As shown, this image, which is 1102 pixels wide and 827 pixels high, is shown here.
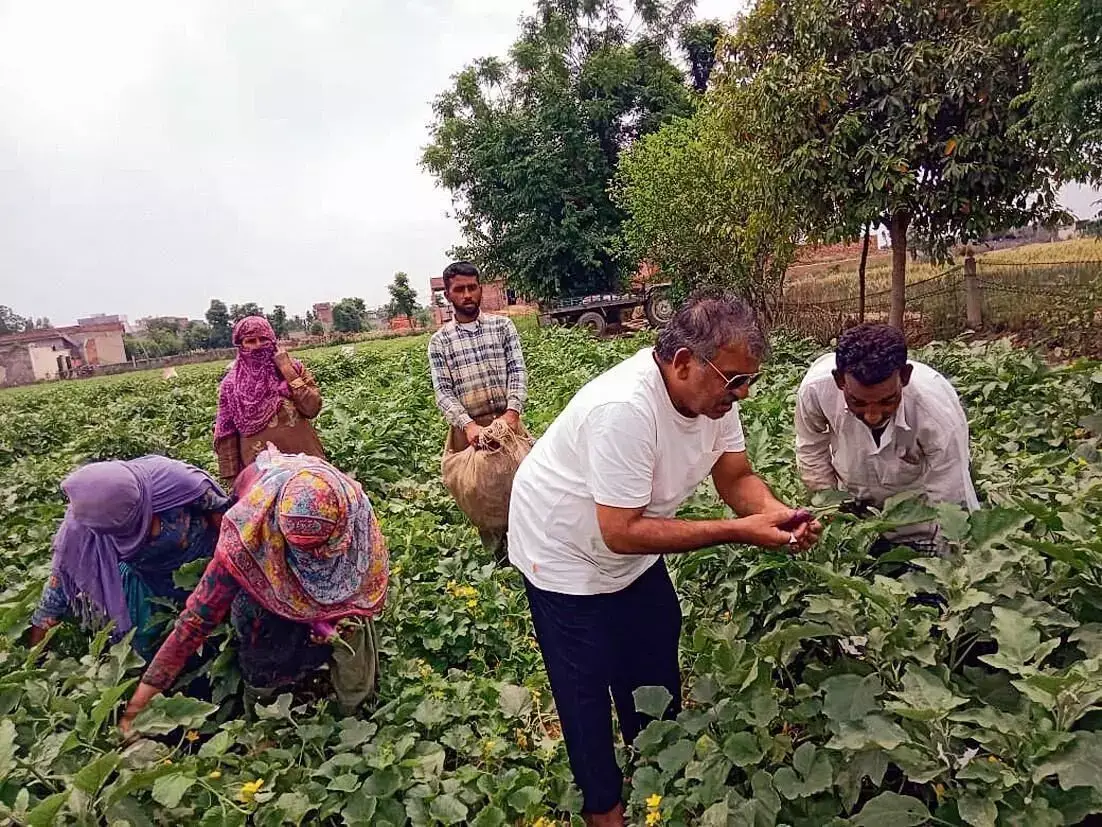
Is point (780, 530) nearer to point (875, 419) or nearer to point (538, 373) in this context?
point (875, 419)

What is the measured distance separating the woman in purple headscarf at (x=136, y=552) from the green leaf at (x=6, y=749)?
871 millimetres

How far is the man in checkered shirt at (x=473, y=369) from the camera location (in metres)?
3.97

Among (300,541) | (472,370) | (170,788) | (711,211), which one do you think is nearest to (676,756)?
(170,788)

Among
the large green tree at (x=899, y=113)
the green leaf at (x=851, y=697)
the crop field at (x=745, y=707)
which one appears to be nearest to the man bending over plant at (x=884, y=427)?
the crop field at (x=745, y=707)

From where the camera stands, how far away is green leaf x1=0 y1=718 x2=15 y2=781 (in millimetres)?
1764

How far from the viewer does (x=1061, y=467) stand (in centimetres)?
267

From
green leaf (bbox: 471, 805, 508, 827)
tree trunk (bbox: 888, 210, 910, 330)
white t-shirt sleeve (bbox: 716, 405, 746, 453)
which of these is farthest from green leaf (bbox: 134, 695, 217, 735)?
tree trunk (bbox: 888, 210, 910, 330)

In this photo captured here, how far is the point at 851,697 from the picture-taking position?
4.86ft

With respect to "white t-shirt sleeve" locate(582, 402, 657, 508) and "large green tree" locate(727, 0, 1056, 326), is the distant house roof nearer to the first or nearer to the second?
"large green tree" locate(727, 0, 1056, 326)

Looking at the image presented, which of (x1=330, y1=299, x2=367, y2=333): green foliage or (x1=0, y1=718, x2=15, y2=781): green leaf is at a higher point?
(x1=330, y1=299, x2=367, y2=333): green foliage

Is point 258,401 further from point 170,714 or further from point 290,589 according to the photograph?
point 170,714

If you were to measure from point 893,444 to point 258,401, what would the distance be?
10.9 ft

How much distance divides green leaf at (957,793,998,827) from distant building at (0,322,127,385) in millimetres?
49818

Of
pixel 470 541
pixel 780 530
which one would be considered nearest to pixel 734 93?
pixel 470 541
